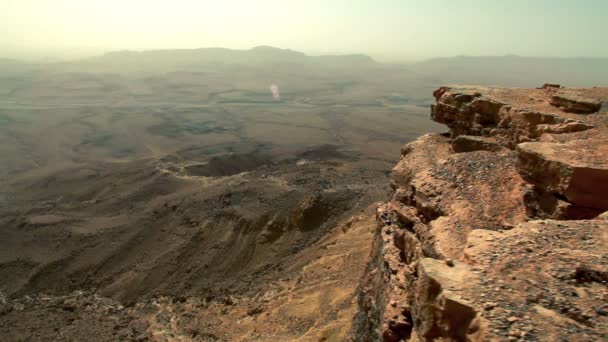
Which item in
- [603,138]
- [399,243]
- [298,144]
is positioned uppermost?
[603,138]

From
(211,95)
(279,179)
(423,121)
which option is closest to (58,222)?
(279,179)

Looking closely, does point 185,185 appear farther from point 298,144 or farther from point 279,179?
point 298,144

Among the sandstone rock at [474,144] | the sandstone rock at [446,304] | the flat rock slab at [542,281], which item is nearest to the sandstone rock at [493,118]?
the sandstone rock at [474,144]

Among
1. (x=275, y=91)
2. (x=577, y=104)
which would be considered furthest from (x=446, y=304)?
(x=275, y=91)

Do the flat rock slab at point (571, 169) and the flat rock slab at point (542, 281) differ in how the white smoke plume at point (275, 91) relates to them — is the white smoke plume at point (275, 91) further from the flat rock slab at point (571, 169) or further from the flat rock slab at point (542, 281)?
the flat rock slab at point (542, 281)

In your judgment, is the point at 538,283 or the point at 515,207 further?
the point at 515,207

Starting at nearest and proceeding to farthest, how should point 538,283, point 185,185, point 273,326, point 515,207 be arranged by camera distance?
1. point 538,283
2. point 515,207
3. point 273,326
4. point 185,185

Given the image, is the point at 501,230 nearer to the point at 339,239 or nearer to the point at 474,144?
the point at 474,144

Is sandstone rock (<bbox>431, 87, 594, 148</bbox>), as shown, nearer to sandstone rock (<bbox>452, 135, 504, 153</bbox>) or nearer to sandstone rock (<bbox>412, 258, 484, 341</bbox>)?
sandstone rock (<bbox>452, 135, 504, 153</bbox>)
